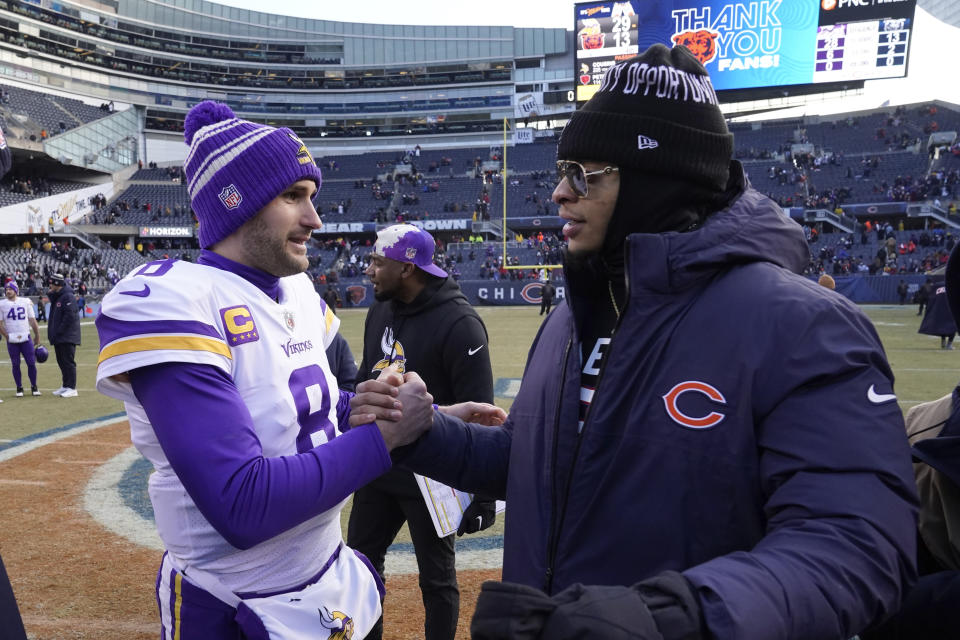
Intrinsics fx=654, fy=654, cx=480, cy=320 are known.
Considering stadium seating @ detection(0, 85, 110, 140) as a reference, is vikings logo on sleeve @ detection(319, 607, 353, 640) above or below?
below

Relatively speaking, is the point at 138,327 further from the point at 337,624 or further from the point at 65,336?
the point at 65,336

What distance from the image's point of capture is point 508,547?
5.60 ft

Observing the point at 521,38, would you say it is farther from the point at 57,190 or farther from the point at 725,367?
the point at 725,367

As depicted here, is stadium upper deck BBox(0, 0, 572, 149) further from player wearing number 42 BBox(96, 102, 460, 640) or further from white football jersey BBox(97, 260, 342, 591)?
white football jersey BBox(97, 260, 342, 591)

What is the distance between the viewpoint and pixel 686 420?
50.7 inches

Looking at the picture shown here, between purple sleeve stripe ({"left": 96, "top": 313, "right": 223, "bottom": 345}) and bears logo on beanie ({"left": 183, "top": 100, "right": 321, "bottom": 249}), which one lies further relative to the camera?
bears logo on beanie ({"left": 183, "top": 100, "right": 321, "bottom": 249})

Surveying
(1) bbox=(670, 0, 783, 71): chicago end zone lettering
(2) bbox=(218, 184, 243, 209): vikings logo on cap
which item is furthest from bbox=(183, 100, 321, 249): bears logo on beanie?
(1) bbox=(670, 0, 783, 71): chicago end zone lettering

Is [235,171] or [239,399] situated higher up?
[235,171]

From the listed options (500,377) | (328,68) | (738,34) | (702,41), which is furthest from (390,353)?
(328,68)

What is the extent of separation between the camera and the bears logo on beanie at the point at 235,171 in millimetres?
2059

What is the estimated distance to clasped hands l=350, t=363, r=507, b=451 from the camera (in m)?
1.84

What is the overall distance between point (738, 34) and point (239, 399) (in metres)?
42.0

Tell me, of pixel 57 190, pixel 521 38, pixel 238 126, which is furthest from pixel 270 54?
pixel 238 126

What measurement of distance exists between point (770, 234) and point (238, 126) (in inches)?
65.7
